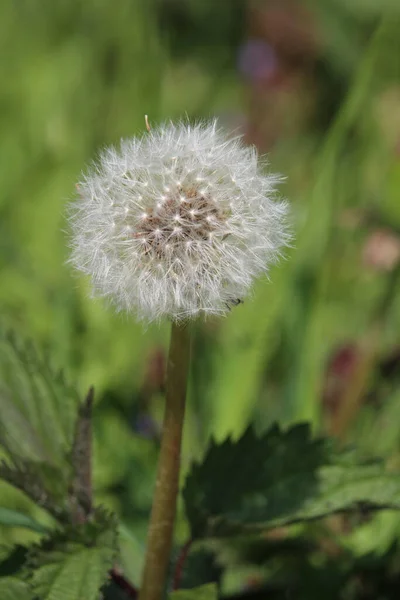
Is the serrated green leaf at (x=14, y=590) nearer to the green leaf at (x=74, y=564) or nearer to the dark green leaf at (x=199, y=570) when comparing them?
the green leaf at (x=74, y=564)

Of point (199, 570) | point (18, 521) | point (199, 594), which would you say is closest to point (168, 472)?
point (199, 594)

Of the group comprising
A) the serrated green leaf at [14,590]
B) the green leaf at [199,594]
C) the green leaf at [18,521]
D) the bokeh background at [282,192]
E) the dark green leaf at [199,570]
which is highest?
the bokeh background at [282,192]

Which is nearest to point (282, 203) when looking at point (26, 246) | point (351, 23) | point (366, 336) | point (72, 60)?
point (366, 336)

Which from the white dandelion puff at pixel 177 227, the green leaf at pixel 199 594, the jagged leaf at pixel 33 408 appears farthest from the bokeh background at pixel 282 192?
the green leaf at pixel 199 594

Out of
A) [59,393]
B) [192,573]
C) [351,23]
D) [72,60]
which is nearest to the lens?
[59,393]

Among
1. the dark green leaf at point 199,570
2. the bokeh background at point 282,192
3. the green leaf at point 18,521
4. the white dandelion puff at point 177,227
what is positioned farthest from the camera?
the bokeh background at point 282,192

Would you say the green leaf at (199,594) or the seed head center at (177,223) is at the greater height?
the seed head center at (177,223)

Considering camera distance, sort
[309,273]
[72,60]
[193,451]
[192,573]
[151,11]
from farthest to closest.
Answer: [151,11], [72,60], [309,273], [193,451], [192,573]

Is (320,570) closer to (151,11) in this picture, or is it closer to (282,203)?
(282,203)
